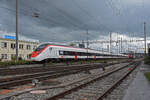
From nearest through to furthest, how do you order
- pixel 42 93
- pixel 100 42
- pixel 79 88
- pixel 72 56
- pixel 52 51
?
1. pixel 42 93
2. pixel 79 88
3. pixel 52 51
4. pixel 72 56
5. pixel 100 42

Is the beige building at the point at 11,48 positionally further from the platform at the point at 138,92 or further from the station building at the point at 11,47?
the platform at the point at 138,92

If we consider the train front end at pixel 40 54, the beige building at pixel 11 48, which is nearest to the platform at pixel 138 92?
the train front end at pixel 40 54

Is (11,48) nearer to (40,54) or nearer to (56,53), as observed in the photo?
(56,53)

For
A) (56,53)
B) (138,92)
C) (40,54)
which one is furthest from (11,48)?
(138,92)

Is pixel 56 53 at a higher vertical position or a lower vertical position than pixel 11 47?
lower

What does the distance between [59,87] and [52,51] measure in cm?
1831

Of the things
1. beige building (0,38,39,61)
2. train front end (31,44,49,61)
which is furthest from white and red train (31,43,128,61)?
beige building (0,38,39,61)

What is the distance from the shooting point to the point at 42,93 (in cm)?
739

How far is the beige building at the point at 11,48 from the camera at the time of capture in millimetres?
48375

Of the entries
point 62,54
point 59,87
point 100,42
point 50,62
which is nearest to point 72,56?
point 62,54

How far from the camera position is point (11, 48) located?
51.6 m

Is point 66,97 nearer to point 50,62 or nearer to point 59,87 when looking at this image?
point 59,87

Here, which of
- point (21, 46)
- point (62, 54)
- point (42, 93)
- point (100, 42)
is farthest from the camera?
point (21, 46)

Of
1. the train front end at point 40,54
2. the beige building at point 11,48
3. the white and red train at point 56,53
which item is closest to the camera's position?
the train front end at point 40,54
